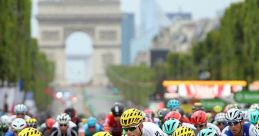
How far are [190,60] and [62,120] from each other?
87.3 metres

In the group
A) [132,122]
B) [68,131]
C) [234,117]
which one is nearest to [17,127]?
[68,131]

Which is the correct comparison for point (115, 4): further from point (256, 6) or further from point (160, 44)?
point (256, 6)

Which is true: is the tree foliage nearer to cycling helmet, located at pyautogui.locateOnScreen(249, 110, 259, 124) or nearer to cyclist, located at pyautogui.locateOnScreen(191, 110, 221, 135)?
cyclist, located at pyautogui.locateOnScreen(191, 110, 221, 135)

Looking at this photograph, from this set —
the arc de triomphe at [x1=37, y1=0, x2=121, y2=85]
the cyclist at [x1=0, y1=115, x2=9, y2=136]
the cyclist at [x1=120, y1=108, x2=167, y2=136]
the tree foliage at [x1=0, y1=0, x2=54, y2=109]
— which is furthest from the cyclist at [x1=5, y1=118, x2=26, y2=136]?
the arc de triomphe at [x1=37, y1=0, x2=121, y2=85]

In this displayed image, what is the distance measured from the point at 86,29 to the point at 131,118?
16881 cm

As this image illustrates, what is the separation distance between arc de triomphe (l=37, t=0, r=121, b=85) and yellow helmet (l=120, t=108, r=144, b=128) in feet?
541

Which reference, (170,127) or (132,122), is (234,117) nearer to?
(170,127)

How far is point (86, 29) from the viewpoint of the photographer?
179 metres

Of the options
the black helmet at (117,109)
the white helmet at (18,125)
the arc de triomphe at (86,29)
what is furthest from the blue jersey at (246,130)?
the arc de triomphe at (86,29)

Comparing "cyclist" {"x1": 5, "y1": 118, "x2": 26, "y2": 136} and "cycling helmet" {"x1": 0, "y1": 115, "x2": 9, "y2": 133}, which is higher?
"cyclist" {"x1": 5, "y1": 118, "x2": 26, "y2": 136}

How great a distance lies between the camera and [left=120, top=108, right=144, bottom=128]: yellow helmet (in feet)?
34.4

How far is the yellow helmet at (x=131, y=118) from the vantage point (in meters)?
10.5

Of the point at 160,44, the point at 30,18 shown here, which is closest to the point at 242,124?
the point at 30,18

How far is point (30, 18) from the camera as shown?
7425 cm
